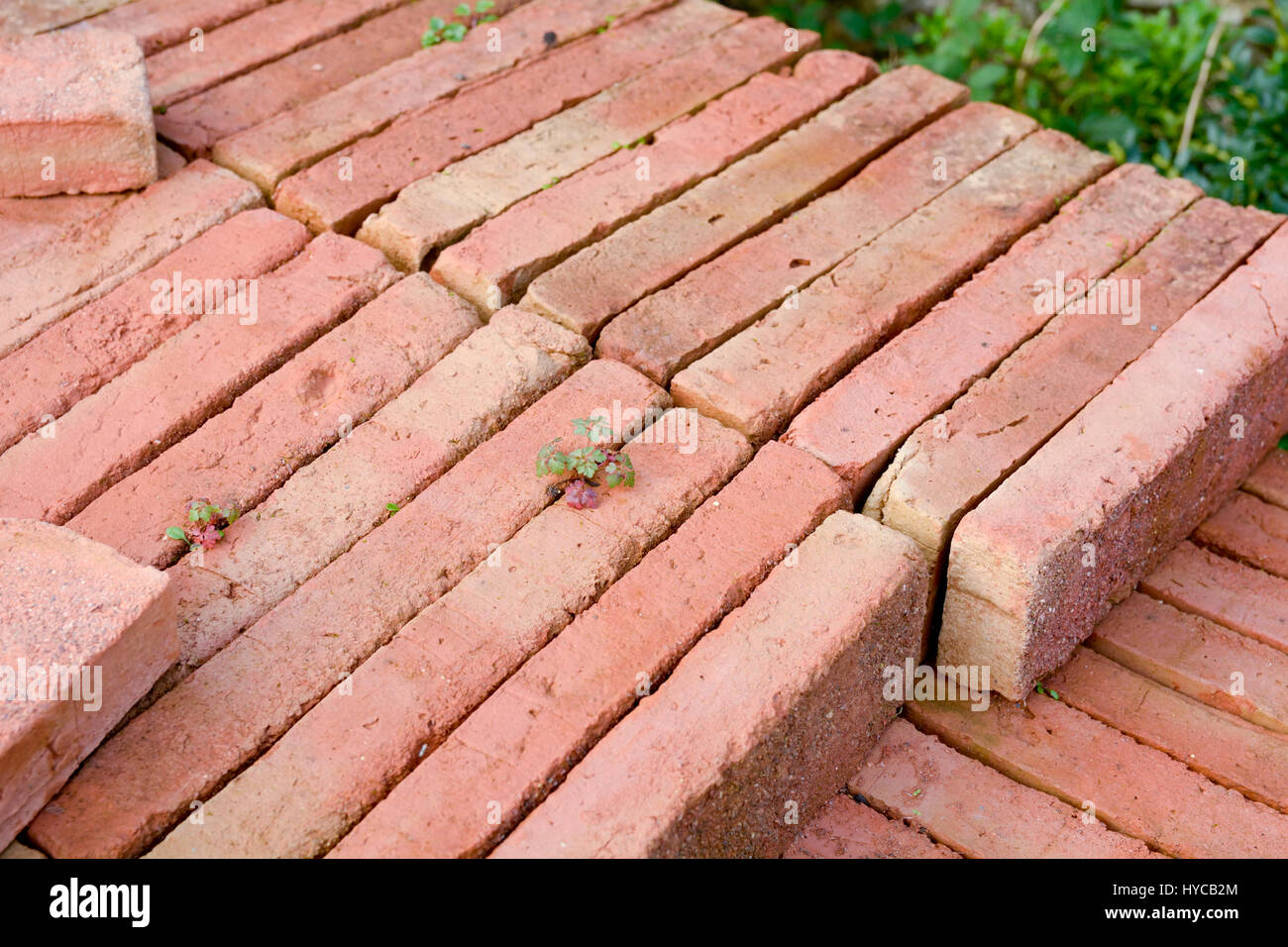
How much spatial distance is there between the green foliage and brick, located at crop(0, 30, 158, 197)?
3.02 meters

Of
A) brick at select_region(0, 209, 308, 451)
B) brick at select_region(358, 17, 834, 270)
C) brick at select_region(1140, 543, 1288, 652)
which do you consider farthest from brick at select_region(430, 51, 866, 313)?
brick at select_region(1140, 543, 1288, 652)

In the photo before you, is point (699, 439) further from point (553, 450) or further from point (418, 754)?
point (418, 754)

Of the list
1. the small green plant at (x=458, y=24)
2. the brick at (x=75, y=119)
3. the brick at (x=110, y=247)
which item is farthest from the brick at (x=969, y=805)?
the small green plant at (x=458, y=24)

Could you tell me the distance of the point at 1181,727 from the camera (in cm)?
308

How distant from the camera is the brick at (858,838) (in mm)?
2855

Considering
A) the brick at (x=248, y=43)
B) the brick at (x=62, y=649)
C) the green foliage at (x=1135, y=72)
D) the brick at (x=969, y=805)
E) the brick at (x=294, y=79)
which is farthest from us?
the green foliage at (x=1135, y=72)

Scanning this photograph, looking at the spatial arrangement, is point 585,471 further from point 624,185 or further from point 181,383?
point 624,185

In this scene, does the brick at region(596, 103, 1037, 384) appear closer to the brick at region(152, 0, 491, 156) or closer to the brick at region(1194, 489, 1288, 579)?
the brick at region(1194, 489, 1288, 579)

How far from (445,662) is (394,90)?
7.12 ft

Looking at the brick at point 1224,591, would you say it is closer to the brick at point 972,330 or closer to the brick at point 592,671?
the brick at point 972,330

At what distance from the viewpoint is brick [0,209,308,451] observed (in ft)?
10.8

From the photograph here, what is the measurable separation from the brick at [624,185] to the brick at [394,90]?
1.98ft

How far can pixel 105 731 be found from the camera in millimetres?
2639

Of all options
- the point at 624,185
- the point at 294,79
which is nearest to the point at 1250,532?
the point at 624,185
